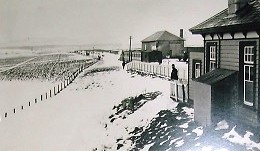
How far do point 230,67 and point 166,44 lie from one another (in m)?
0.49

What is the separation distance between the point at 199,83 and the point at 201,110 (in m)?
0.19

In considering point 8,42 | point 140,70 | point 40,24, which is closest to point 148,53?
point 140,70

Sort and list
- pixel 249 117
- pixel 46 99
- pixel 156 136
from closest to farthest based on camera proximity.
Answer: pixel 249 117, pixel 156 136, pixel 46 99

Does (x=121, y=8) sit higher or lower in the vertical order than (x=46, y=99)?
higher

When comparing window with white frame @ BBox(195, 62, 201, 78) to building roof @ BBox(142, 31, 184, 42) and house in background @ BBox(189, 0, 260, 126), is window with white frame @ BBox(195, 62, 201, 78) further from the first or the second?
building roof @ BBox(142, 31, 184, 42)

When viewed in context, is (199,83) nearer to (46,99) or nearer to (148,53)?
(148,53)

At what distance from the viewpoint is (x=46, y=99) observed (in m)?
2.90

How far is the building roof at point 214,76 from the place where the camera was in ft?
7.27

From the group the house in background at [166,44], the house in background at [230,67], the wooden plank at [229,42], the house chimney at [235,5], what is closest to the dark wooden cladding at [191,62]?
the house in background at [230,67]

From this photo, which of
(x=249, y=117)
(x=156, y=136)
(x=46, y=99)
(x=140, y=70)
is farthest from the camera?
(x=46, y=99)

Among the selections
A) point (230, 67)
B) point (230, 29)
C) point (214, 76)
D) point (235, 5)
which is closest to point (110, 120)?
point (214, 76)

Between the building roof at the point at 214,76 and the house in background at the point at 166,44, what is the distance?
0.84ft

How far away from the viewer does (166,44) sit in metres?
2.46

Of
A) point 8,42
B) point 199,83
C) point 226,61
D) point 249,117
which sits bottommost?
point 249,117
